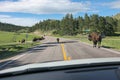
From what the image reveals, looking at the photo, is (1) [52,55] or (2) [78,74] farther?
(1) [52,55]

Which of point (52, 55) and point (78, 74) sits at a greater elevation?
point (78, 74)

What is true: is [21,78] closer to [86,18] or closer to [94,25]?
[94,25]

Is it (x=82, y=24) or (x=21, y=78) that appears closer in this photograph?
(x=21, y=78)

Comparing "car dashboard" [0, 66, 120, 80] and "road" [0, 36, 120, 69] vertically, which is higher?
"car dashboard" [0, 66, 120, 80]

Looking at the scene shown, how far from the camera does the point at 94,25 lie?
175000 mm

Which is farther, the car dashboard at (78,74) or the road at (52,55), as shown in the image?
the road at (52,55)

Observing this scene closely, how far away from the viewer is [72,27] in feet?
639

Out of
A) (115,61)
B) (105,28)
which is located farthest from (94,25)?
(115,61)

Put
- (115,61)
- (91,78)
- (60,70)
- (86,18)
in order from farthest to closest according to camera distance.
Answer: (86,18) → (115,61) → (60,70) → (91,78)

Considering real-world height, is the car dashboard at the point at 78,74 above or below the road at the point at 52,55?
above

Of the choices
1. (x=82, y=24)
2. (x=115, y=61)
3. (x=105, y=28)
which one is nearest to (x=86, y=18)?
(x=82, y=24)

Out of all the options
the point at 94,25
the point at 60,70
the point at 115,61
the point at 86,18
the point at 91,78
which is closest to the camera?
the point at 91,78

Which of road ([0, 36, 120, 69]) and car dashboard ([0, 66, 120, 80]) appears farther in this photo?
road ([0, 36, 120, 69])

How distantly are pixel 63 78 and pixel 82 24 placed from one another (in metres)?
194
